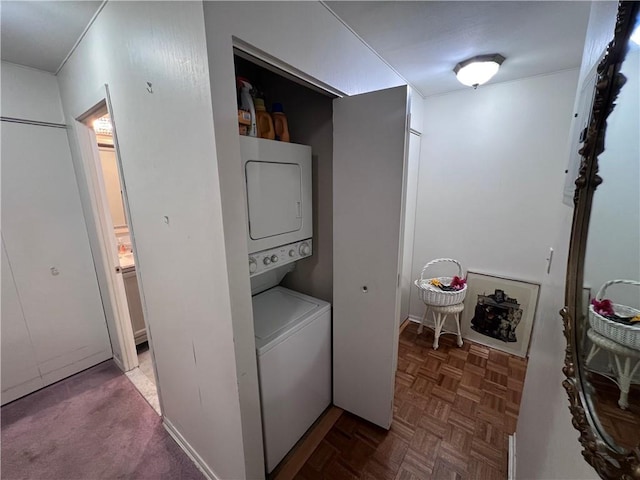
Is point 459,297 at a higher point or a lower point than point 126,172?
lower

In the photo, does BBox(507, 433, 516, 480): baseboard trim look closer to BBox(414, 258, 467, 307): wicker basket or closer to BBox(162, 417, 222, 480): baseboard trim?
BBox(414, 258, 467, 307): wicker basket

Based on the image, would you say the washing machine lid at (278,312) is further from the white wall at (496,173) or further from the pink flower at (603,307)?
the white wall at (496,173)

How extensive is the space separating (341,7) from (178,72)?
2.70ft

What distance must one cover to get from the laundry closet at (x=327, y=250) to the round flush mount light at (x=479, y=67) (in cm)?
87

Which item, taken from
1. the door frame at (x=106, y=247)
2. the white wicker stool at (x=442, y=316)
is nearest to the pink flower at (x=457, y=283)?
the white wicker stool at (x=442, y=316)

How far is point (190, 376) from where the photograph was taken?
4.33 feet

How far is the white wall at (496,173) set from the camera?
77.0 inches

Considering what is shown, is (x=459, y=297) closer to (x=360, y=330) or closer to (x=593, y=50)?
(x=360, y=330)

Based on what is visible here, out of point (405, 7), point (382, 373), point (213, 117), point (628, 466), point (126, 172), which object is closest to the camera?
point (628, 466)

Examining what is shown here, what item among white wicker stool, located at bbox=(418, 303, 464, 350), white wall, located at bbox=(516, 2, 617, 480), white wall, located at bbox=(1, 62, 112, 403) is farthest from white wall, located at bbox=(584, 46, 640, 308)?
white wall, located at bbox=(1, 62, 112, 403)

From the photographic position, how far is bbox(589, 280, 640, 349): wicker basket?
0.44 meters

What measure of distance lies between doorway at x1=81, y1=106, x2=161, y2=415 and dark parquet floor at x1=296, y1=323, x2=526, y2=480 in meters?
1.33

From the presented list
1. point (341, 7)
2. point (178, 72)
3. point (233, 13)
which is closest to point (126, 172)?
point (178, 72)

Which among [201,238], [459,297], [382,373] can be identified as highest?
[201,238]
